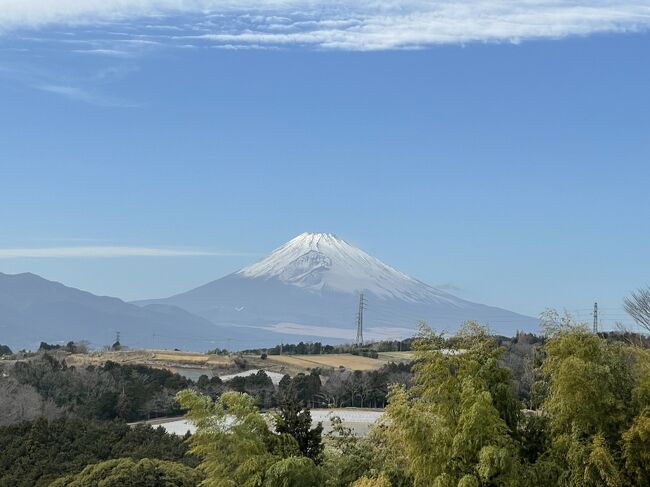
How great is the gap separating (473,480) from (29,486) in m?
12.0

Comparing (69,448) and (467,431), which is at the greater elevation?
(467,431)

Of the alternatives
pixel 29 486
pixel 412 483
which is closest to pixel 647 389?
pixel 412 483

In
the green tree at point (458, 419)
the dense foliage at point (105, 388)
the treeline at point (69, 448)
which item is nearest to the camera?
the green tree at point (458, 419)

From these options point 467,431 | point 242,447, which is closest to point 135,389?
point 242,447

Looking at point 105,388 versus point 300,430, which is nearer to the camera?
point 300,430

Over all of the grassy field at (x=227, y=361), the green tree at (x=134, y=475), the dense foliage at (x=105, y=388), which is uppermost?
the grassy field at (x=227, y=361)

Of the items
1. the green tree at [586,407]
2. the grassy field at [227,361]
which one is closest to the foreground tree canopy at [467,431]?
the green tree at [586,407]

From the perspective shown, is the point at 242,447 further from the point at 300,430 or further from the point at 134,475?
the point at 134,475

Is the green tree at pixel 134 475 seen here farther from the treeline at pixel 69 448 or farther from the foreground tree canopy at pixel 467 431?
the treeline at pixel 69 448

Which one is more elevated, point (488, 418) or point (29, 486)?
point (488, 418)

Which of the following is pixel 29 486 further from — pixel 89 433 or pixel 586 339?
pixel 586 339

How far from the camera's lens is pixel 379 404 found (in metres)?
43.8

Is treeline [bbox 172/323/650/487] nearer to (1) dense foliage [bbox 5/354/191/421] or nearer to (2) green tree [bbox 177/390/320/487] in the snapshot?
(2) green tree [bbox 177/390/320/487]

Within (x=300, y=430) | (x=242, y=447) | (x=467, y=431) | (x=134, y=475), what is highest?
(x=467, y=431)
